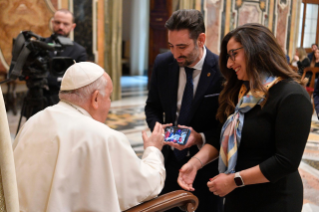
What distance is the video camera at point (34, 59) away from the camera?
125 inches

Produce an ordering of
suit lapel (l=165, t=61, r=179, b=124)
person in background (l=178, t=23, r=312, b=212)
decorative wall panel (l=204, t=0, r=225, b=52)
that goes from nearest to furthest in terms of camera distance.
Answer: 1. person in background (l=178, t=23, r=312, b=212)
2. suit lapel (l=165, t=61, r=179, b=124)
3. decorative wall panel (l=204, t=0, r=225, b=52)

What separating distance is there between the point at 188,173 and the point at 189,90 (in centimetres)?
59

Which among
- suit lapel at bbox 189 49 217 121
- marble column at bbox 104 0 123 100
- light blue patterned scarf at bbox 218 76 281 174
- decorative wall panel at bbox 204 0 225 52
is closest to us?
light blue patterned scarf at bbox 218 76 281 174

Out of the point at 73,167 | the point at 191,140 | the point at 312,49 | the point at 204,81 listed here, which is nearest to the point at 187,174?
the point at 191,140

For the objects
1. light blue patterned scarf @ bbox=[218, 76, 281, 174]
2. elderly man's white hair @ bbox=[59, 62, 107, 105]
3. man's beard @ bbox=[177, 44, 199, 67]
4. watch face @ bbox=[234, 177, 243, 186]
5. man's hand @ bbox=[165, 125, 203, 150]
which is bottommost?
watch face @ bbox=[234, 177, 243, 186]

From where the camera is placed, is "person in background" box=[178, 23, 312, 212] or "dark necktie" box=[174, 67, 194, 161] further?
"dark necktie" box=[174, 67, 194, 161]

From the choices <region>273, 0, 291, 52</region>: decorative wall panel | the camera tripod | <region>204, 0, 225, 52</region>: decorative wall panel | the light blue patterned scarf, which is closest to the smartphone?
the light blue patterned scarf

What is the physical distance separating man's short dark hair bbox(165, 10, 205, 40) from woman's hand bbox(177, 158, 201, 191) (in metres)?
0.84

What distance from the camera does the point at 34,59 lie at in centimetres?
331

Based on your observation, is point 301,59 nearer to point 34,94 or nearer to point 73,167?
point 73,167

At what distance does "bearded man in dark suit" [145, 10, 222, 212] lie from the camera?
214 centimetres

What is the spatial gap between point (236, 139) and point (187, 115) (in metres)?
0.58

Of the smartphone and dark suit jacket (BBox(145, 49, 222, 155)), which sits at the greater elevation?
dark suit jacket (BBox(145, 49, 222, 155))

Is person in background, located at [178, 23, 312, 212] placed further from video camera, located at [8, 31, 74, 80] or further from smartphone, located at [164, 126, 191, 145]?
video camera, located at [8, 31, 74, 80]
